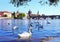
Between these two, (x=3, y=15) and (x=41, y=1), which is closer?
(x=41, y=1)

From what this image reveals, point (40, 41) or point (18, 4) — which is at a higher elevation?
point (18, 4)

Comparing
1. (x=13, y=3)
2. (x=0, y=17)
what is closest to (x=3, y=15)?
(x=0, y=17)

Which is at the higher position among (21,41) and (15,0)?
(15,0)

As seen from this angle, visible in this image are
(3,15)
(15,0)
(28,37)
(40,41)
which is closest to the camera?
(15,0)

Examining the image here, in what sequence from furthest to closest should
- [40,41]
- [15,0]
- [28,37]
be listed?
[28,37], [40,41], [15,0]

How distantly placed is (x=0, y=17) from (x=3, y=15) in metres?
1.52

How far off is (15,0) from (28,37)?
14708 mm

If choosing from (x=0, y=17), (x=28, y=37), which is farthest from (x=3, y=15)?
(x=28, y=37)

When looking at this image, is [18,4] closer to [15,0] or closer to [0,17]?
[15,0]

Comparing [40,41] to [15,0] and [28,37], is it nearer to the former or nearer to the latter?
[28,37]

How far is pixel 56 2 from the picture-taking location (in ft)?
21.7

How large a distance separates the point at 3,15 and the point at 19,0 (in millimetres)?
83162

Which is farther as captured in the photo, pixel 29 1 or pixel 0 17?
pixel 0 17

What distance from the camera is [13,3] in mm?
6602
